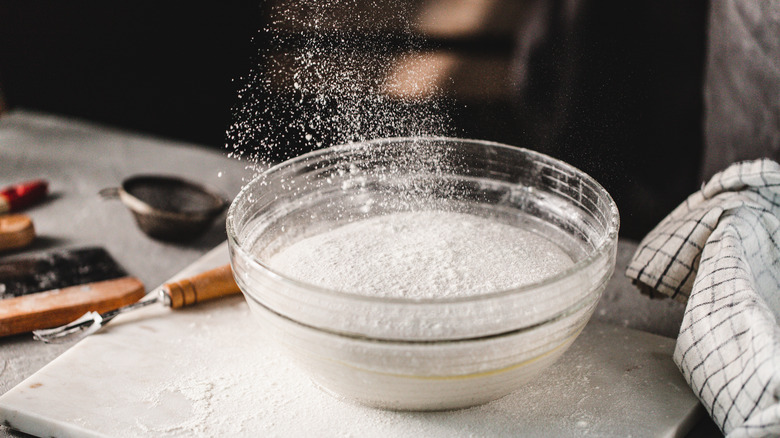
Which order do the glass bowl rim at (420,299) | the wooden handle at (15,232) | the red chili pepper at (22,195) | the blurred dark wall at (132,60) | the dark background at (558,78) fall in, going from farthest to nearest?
the blurred dark wall at (132,60), the red chili pepper at (22,195), the wooden handle at (15,232), the dark background at (558,78), the glass bowl rim at (420,299)

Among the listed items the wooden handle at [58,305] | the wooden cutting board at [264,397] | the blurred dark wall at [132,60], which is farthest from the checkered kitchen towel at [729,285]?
the blurred dark wall at [132,60]

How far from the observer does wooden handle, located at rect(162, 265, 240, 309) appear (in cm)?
83

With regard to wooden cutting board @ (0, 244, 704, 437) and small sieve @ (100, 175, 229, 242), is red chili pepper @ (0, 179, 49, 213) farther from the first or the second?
wooden cutting board @ (0, 244, 704, 437)

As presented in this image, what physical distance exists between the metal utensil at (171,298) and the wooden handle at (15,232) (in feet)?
0.83

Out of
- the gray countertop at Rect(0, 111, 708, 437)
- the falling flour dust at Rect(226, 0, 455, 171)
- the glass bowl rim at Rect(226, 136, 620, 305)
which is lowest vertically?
the gray countertop at Rect(0, 111, 708, 437)

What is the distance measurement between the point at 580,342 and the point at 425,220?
8.0 inches

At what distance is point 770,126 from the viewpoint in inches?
35.7

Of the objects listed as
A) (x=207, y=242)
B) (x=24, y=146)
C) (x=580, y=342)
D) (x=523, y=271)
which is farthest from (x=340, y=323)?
(x=24, y=146)

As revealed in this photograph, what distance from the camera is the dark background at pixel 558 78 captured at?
914mm

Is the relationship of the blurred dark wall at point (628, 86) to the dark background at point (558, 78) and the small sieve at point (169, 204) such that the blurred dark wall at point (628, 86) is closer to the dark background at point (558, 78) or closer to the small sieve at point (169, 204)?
the dark background at point (558, 78)

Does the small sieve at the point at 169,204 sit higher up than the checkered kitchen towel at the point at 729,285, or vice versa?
the checkered kitchen towel at the point at 729,285

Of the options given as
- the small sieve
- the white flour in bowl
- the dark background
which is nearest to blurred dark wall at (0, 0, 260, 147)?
the dark background

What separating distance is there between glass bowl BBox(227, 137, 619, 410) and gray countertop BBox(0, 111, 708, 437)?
0.16m

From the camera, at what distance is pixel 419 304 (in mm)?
549
